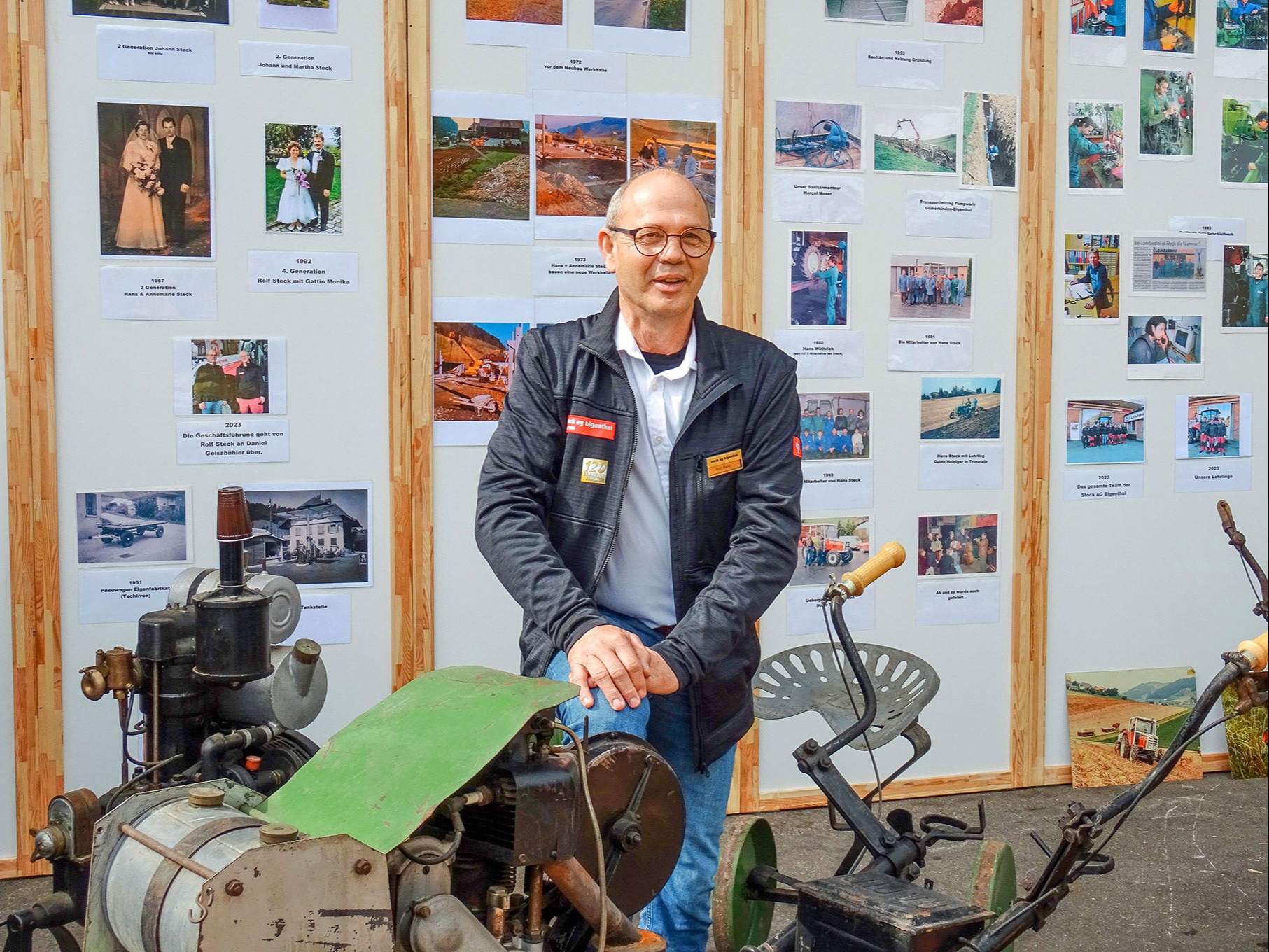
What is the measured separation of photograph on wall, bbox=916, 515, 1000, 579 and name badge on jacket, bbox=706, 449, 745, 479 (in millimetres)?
2036

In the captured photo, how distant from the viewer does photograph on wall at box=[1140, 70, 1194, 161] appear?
177 inches

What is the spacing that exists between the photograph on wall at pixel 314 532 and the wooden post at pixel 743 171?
1.29 metres

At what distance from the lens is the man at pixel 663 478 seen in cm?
238

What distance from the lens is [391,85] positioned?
378cm

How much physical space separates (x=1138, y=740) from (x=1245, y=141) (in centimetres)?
213

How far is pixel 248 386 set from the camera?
375cm

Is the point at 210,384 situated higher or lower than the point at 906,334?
lower

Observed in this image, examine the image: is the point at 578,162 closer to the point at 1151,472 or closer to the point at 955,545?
the point at 955,545

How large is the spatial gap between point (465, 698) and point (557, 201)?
2.55 metres

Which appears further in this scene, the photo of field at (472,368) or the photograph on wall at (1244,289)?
the photograph on wall at (1244,289)

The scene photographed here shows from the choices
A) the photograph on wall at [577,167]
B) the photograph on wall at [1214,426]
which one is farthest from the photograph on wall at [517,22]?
the photograph on wall at [1214,426]

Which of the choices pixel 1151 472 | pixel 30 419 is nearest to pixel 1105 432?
pixel 1151 472

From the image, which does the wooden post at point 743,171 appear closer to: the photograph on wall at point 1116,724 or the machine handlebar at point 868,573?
the photograph on wall at point 1116,724

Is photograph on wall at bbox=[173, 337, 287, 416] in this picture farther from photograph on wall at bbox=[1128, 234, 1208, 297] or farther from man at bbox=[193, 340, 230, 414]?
photograph on wall at bbox=[1128, 234, 1208, 297]
